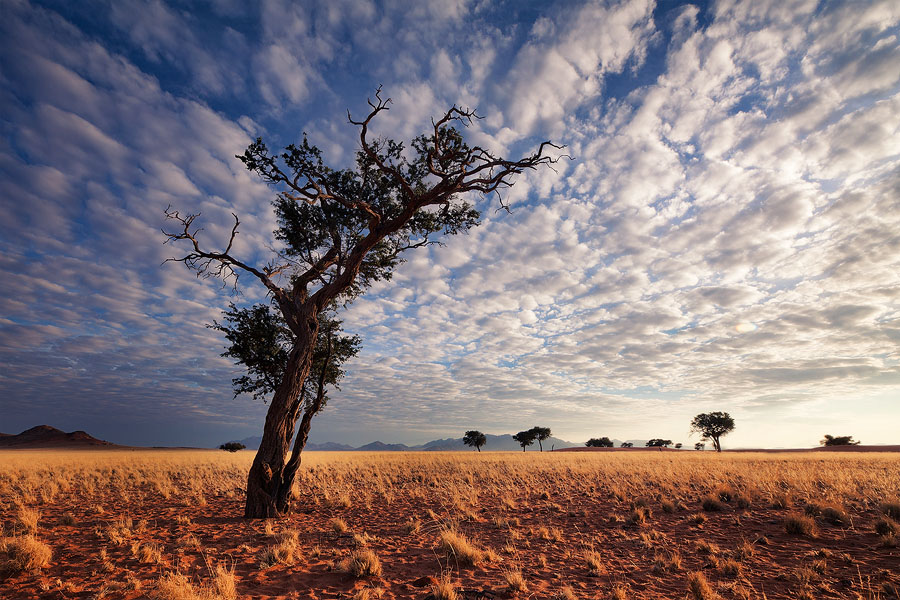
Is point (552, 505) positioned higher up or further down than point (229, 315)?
further down

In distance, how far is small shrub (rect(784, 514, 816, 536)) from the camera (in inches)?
318

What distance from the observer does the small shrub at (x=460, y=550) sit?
707cm

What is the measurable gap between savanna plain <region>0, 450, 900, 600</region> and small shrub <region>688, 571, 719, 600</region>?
0.02 meters

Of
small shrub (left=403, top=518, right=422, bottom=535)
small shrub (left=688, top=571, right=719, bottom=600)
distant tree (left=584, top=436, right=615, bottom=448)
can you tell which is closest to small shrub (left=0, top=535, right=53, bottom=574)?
small shrub (left=403, top=518, right=422, bottom=535)

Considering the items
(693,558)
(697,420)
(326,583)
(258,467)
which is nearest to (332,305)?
(258,467)

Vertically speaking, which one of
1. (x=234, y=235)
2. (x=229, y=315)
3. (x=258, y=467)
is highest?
(x=234, y=235)

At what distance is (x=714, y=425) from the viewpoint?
259 ft

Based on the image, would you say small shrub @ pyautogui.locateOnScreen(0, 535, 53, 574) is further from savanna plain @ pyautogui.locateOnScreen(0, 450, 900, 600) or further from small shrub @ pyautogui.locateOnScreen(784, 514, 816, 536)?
small shrub @ pyautogui.locateOnScreen(784, 514, 816, 536)

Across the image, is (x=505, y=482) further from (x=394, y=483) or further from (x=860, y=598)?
(x=860, y=598)

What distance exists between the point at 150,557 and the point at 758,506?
15.0 metres

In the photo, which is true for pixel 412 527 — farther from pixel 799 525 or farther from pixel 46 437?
pixel 46 437

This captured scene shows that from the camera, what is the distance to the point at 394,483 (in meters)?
18.4

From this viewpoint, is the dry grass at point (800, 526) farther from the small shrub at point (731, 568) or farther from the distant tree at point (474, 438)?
the distant tree at point (474, 438)

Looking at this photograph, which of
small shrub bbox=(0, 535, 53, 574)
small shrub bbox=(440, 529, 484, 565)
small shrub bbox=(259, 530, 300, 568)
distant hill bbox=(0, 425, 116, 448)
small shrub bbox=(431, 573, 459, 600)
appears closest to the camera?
small shrub bbox=(431, 573, 459, 600)
